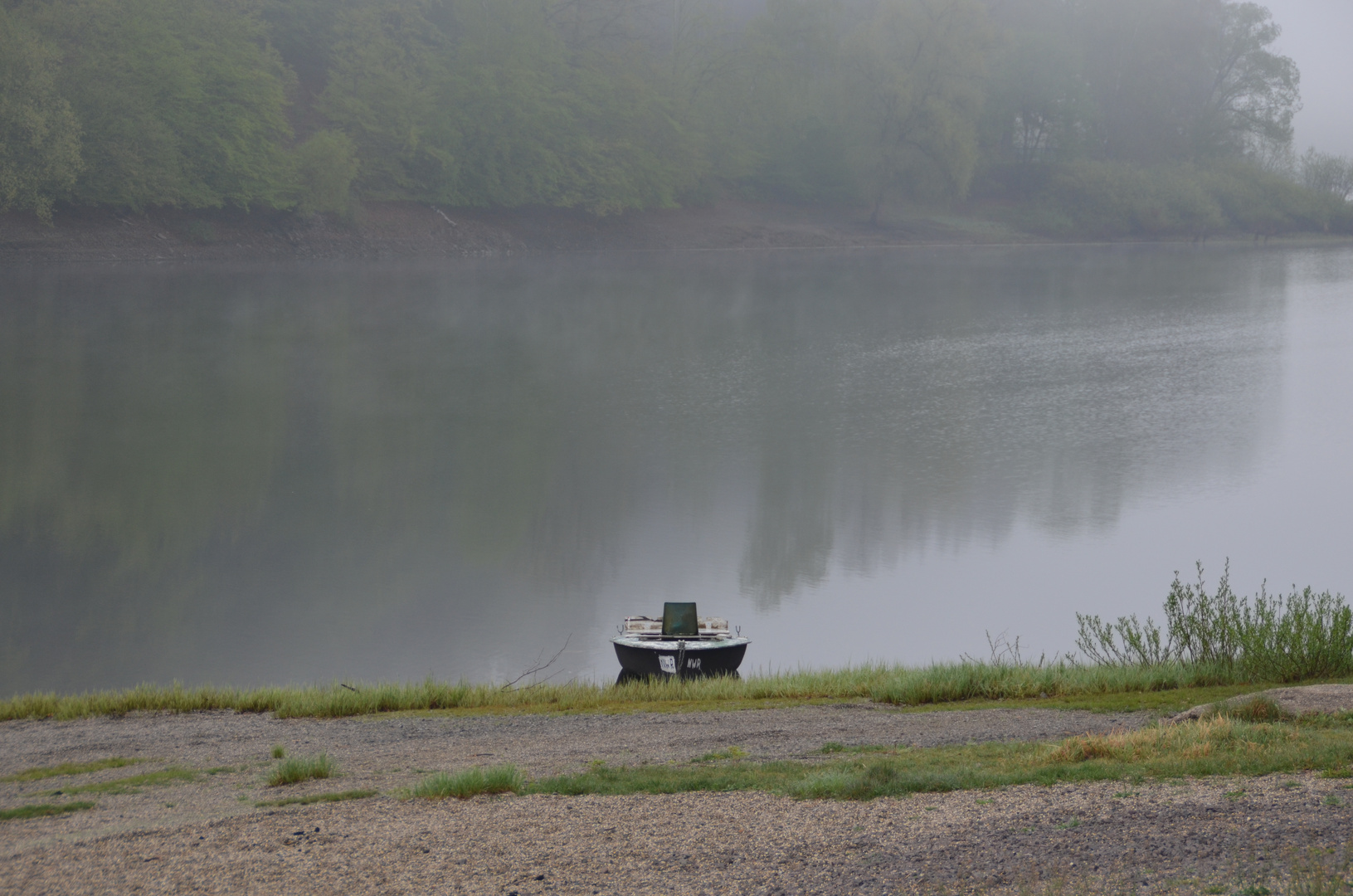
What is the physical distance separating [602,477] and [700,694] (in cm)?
1139

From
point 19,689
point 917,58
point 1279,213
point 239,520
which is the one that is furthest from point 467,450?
point 1279,213

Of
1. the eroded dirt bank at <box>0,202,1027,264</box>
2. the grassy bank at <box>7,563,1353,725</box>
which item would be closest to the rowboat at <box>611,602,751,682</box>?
the grassy bank at <box>7,563,1353,725</box>

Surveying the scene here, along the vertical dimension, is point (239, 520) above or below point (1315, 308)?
below

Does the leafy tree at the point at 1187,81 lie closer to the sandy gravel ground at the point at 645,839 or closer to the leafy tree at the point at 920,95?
the leafy tree at the point at 920,95

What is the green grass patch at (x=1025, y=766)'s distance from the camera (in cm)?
656

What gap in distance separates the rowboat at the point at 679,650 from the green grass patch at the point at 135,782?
484 cm

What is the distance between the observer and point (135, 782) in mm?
8062

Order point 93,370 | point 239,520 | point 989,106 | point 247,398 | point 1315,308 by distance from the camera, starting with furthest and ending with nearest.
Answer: point 989,106 → point 1315,308 → point 93,370 → point 247,398 → point 239,520

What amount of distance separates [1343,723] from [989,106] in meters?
85.7

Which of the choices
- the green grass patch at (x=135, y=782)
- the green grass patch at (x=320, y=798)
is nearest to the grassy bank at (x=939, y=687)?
the green grass patch at (x=135, y=782)

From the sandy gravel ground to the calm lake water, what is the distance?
20.9 feet

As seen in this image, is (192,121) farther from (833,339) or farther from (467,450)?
(467,450)

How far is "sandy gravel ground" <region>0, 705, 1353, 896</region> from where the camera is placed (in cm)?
528

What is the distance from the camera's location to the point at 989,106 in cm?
8706
